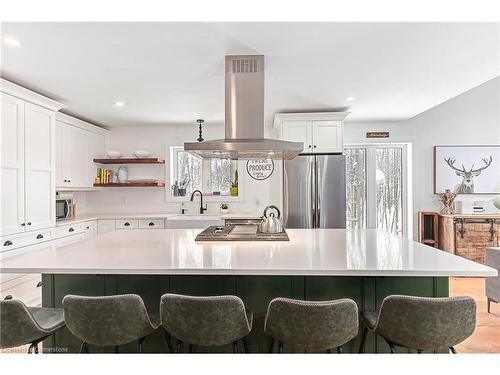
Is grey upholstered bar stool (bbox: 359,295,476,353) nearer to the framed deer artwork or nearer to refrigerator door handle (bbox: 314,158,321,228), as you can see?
refrigerator door handle (bbox: 314,158,321,228)

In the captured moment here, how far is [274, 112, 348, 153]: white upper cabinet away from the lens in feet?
14.5

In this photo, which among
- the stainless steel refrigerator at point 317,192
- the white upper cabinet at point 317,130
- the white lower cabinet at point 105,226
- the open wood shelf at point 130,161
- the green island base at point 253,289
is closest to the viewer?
the green island base at point 253,289

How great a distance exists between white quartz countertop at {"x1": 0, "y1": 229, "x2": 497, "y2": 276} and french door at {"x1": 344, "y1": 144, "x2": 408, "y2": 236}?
276 centimetres

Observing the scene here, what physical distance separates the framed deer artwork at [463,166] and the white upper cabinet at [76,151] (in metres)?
5.33

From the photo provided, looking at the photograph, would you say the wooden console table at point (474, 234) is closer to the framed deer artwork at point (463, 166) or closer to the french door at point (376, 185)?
the framed deer artwork at point (463, 166)

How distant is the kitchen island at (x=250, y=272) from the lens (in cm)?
173

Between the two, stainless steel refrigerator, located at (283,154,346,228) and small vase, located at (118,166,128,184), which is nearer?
stainless steel refrigerator, located at (283,154,346,228)

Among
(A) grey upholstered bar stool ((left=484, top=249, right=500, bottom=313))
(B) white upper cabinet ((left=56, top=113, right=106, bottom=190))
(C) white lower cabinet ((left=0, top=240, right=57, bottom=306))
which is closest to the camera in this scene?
(C) white lower cabinet ((left=0, top=240, right=57, bottom=306))

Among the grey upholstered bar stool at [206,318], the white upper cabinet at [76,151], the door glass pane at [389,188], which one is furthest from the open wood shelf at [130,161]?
the grey upholstered bar stool at [206,318]

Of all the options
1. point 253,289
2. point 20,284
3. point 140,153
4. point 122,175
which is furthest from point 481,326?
point 122,175

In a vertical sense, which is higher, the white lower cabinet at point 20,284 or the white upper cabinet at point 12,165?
the white upper cabinet at point 12,165

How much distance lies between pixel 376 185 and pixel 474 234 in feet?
4.91

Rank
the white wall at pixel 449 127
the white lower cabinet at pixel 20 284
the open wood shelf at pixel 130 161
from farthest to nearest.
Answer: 1. the white wall at pixel 449 127
2. the open wood shelf at pixel 130 161
3. the white lower cabinet at pixel 20 284

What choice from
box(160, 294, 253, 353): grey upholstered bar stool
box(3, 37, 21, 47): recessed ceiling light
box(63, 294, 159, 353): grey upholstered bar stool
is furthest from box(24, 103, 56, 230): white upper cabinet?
box(160, 294, 253, 353): grey upholstered bar stool
